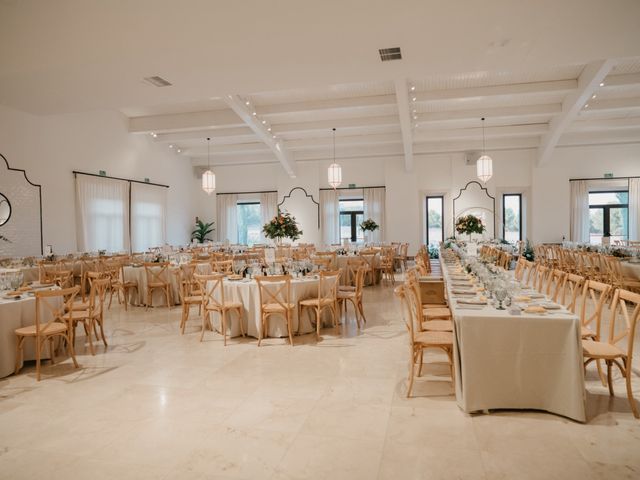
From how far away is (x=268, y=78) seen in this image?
6.33 m

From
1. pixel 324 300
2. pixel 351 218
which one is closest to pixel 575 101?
pixel 351 218

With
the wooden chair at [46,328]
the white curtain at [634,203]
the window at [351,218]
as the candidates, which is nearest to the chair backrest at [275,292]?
the wooden chair at [46,328]

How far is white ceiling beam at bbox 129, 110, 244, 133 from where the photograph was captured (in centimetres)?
1245

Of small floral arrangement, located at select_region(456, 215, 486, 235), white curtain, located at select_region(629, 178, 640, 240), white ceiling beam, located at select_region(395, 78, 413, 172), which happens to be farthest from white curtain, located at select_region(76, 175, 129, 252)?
white curtain, located at select_region(629, 178, 640, 240)

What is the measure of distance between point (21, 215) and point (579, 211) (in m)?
16.2

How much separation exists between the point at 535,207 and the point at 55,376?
14838mm

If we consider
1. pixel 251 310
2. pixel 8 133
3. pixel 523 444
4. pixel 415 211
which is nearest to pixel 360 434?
pixel 523 444

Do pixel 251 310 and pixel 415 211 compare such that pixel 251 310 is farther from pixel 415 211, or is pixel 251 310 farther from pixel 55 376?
pixel 415 211

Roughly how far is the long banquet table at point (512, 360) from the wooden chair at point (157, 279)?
236 inches

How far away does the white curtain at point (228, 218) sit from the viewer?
1744 cm

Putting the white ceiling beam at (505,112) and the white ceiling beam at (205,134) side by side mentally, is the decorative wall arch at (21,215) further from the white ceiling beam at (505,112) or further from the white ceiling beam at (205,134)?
the white ceiling beam at (505,112)

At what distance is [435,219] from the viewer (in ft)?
53.3

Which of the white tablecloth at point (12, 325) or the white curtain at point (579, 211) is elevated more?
the white curtain at point (579, 211)

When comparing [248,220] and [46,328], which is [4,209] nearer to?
[46,328]
